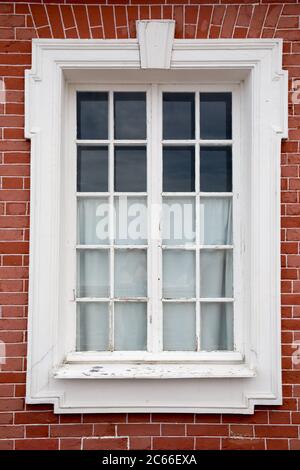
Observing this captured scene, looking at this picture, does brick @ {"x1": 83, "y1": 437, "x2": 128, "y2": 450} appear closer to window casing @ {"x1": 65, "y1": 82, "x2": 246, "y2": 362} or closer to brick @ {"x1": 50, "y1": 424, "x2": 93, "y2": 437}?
brick @ {"x1": 50, "y1": 424, "x2": 93, "y2": 437}

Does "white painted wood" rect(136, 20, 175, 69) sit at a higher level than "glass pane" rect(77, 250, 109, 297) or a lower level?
higher

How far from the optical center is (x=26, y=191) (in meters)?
3.56

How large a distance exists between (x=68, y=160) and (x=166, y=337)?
143cm

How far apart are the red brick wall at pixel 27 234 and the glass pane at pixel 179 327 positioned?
0.48 m

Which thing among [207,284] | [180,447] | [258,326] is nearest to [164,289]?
[207,284]

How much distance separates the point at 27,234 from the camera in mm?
3547

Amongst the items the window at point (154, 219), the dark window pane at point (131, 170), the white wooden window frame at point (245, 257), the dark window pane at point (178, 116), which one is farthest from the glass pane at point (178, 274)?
the dark window pane at point (178, 116)

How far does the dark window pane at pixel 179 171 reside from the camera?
377 cm

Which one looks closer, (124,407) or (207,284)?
(124,407)

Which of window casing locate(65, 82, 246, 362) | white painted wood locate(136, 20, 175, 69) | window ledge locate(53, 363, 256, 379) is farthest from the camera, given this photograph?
window casing locate(65, 82, 246, 362)

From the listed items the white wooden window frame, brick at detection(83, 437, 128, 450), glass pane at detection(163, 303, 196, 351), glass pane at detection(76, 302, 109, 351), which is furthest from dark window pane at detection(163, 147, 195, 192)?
brick at detection(83, 437, 128, 450)

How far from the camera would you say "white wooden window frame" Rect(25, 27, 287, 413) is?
137 inches

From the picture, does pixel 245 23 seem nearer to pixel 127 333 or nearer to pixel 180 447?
pixel 127 333

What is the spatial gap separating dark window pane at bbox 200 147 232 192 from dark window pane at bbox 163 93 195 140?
225 mm
